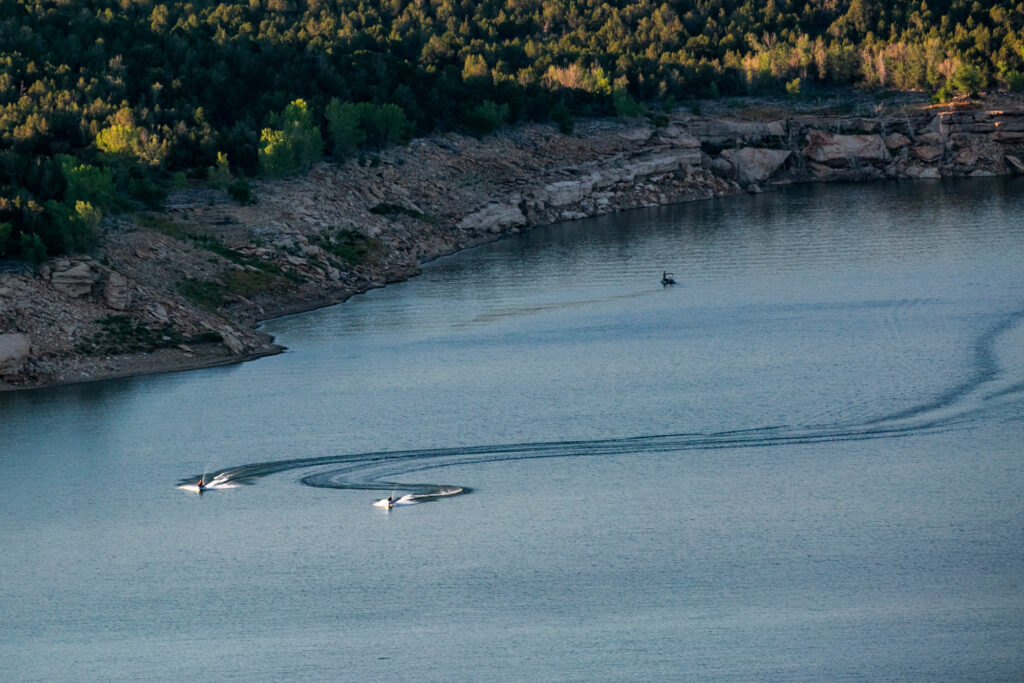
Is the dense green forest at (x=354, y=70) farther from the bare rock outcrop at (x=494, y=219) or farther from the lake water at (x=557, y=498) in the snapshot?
the lake water at (x=557, y=498)

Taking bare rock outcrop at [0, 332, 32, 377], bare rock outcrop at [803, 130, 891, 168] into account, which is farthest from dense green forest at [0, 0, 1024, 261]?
bare rock outcrop at [803, 130, 891, 168]

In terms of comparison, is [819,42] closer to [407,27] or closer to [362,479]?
[407,27]

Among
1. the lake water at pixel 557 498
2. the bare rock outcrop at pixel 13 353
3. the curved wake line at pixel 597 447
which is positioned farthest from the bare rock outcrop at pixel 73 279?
the curved wake line at pixel 597 447

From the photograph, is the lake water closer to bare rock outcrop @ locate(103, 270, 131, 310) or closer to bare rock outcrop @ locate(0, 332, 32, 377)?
bare rock outcrop @ locate(0, 332, 32, 377)

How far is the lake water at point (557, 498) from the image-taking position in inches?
1657

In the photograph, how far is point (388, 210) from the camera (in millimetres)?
118062

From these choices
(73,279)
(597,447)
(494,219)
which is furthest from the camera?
(494,219)

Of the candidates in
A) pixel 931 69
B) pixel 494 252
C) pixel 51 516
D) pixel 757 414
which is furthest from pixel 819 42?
pixel 51 516

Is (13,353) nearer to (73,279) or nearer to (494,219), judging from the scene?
(73,279)

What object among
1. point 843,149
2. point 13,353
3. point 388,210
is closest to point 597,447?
point 13,353

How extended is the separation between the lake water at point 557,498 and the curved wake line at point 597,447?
163 millimetres

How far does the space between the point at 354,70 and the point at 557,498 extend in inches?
3791

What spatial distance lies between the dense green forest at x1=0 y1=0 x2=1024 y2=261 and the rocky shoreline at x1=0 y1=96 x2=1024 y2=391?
3.25 metres

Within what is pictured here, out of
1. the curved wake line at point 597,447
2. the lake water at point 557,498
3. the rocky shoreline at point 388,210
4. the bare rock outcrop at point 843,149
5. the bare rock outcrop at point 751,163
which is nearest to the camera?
the lake water at point 557,498
